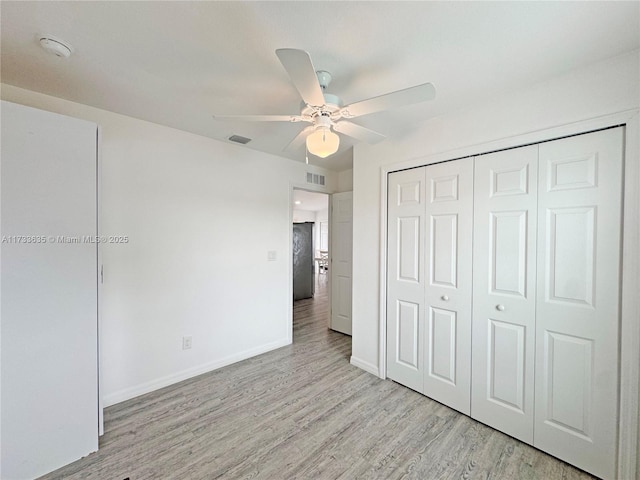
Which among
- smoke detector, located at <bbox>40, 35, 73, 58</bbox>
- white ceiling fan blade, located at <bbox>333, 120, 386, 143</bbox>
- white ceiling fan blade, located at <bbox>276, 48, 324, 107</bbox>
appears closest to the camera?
white ceiling fan blade, located at <bbox>276, 48, 324, 107</bbox>

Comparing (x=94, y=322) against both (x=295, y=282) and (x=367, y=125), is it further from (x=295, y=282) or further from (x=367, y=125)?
(x=295, y=282)

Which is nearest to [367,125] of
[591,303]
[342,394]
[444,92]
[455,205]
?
[444,92]

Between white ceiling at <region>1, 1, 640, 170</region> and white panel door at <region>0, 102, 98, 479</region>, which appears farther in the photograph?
white panel door at <region>0, 102, 98, 479</region>

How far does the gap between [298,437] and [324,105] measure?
218cm

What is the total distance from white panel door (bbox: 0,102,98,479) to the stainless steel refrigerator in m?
4.42

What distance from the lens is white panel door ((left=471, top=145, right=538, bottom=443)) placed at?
5.81 feet

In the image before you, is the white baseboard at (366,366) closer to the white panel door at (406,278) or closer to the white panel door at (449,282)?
the white panel door at (406,278)

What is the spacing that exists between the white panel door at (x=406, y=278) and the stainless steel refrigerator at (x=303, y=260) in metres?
3.65

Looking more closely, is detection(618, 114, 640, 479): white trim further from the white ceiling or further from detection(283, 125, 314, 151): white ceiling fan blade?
detection(283, 125, 314, 151): white ceiling fan blade

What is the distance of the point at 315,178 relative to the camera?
12.3 ft

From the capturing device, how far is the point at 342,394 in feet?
7.73

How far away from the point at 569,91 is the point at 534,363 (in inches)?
69.1

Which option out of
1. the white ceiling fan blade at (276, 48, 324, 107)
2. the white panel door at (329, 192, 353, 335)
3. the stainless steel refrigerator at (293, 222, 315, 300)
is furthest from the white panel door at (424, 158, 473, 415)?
the stainless steel refrigerator at (293, 222, 315, 300)

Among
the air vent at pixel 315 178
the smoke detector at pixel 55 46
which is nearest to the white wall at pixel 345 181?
the air vent at pixel 315 178
